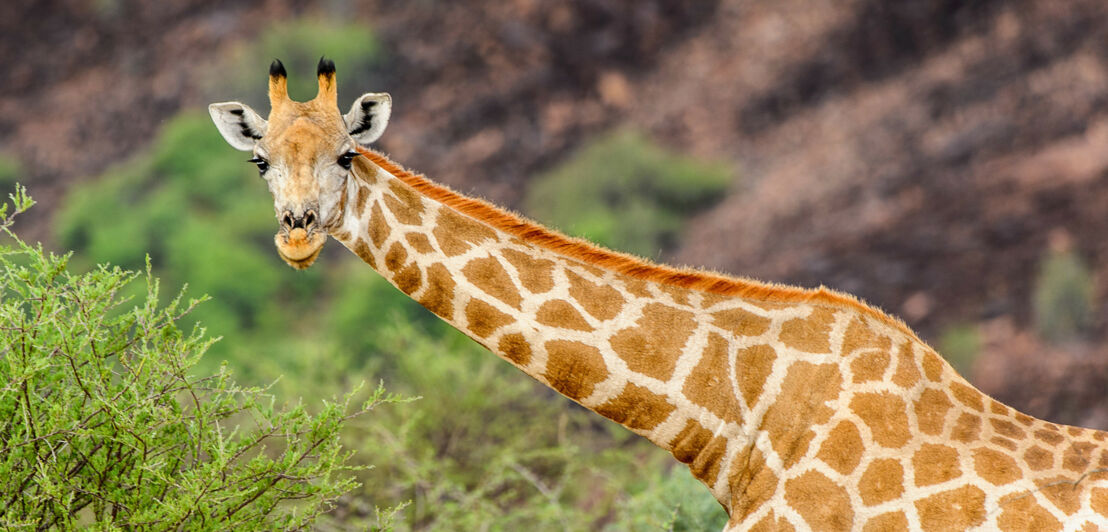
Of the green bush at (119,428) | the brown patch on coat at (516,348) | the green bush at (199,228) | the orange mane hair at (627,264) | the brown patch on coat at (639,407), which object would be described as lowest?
the green bush at (119,428)

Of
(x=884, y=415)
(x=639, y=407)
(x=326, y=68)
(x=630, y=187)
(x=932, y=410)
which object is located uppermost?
(x=630, y=187)

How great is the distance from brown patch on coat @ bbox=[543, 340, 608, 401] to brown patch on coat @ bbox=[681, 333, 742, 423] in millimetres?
398

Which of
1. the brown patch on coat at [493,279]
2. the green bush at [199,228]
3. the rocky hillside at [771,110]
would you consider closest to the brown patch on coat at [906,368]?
the brown patch on coat at [493,279]

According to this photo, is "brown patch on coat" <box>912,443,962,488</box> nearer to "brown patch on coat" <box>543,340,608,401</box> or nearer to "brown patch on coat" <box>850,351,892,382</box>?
"brown patch on coat" <box>850,351,892,382</box>

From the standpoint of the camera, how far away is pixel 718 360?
5.25 metres

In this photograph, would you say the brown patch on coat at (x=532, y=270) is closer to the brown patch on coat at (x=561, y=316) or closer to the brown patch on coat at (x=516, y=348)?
the brown patch on coat at (x=561, y=316)

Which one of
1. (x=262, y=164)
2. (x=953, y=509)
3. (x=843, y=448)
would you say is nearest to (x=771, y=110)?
(x=262, y=164)

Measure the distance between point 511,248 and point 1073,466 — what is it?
261 cm

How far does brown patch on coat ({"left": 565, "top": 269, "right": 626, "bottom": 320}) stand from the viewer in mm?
5363

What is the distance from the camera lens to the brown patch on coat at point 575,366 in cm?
529

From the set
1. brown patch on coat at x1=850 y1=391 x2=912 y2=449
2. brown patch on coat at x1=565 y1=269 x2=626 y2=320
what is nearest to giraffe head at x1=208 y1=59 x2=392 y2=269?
brown patch on coat at x1=565 y1=269 x2=626 y2=320

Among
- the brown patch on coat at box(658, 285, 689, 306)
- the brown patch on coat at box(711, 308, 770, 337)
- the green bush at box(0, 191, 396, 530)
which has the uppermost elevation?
the brown patch on coat at box(658, 285, 689, 306)

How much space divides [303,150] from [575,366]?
1572 millimetres

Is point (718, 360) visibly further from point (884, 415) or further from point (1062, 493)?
point (1062, 493)
